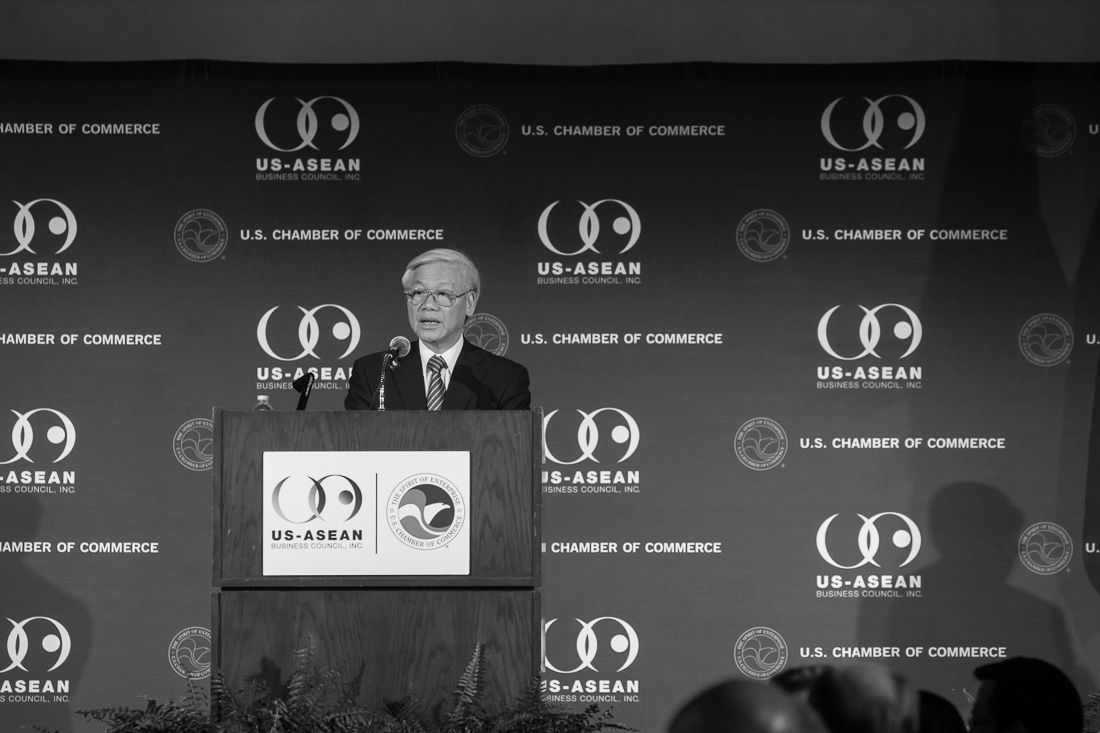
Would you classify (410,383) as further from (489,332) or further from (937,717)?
(937,717)

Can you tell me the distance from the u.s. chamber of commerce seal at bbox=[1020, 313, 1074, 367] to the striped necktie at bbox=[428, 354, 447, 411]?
2.39 metres

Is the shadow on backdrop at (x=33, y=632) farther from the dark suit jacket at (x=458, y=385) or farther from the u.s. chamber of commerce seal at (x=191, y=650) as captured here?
the dark suit jacket at (x=458, y=385)

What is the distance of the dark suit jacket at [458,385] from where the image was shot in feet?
11.8

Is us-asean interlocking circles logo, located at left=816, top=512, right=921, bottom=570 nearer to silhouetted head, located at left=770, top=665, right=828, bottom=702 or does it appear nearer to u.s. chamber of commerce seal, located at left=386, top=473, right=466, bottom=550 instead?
u.s. chamber of commerce seal, located at left=386, top=473, right=466, bottom=550

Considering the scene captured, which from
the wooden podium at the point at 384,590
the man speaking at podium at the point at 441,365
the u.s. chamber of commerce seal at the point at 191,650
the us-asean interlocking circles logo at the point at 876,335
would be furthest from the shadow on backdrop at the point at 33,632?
the us-asean interlocking circles logo at the point at 876,335

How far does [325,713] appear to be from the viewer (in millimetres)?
1953

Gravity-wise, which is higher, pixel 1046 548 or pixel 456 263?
pixel 456 263

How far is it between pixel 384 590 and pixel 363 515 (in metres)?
0.14

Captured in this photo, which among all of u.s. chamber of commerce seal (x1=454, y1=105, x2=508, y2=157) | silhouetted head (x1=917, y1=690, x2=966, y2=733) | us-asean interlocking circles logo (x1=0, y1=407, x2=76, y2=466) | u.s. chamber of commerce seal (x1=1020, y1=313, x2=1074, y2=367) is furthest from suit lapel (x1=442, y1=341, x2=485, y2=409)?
silhouetted head (x1=917, y1=690, x2=966, y2=733)

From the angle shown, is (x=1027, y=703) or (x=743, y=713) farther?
(x=1027, y=703)

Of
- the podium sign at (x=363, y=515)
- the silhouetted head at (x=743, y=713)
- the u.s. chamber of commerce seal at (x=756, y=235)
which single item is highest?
the u.s. chamber of commerce seal at (x=756, y=235)

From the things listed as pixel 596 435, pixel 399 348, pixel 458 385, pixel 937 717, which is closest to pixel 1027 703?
pixel 937 717

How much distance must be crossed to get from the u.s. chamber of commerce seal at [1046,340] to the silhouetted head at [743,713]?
451cm

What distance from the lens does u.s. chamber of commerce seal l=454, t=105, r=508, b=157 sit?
188 inches
